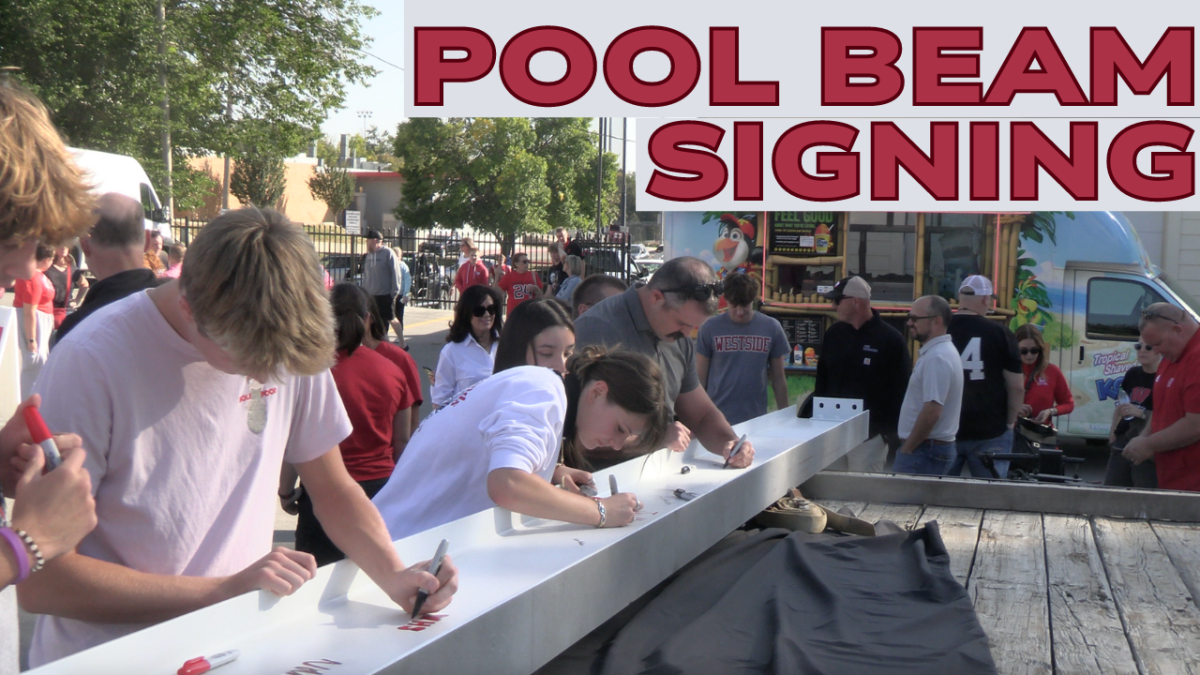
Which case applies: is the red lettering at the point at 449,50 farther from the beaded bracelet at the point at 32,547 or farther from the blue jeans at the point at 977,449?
the beaded bracelet at the point at 32,547

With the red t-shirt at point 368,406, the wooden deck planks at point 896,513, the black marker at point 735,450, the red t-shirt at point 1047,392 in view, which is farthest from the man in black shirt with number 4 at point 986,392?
the red t-shirt at point 368,406

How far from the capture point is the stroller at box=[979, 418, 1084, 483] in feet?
13.3

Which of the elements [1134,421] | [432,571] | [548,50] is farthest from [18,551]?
[548,50]

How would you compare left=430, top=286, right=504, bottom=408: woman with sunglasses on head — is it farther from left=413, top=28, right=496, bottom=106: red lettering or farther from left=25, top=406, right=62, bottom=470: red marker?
left=413, top=28, right=496, bottom=106: red lettering

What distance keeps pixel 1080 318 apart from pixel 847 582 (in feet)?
21.5

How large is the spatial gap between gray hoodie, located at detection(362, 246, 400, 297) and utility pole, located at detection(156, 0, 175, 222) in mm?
9134

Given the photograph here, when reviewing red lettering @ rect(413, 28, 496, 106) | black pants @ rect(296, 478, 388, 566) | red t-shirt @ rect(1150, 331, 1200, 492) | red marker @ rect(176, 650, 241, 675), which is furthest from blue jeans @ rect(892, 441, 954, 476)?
red lettering @ rect(413, 28, 496, 106)

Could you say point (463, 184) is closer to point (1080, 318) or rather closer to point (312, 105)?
point (312, 105)

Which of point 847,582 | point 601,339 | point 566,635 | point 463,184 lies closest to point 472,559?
point 566,635

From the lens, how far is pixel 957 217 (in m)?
8.94

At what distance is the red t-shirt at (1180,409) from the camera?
453 cm

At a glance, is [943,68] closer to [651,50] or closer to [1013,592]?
[651,50]

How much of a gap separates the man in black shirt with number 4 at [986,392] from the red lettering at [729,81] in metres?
4.44

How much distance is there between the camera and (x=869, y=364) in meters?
6.23
